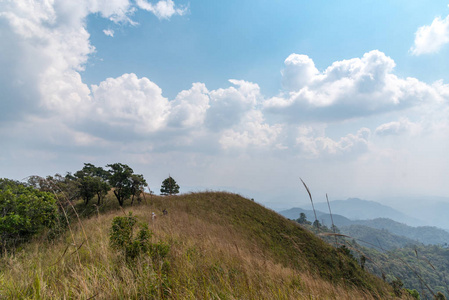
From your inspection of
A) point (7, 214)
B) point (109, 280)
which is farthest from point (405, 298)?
point (7, 214)

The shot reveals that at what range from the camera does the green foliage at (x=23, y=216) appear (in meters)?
7.57

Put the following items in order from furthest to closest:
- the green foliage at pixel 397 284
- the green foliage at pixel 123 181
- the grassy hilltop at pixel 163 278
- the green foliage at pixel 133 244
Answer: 1. the green foliage at pixel 123 181
2. the green foliage at pixel 133 244
3. the grassy hilltop at pixel 163 278
4. the green foliage at pixel 397 284

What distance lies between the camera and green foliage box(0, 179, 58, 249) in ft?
24.8

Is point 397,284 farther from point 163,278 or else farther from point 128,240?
point 128,240

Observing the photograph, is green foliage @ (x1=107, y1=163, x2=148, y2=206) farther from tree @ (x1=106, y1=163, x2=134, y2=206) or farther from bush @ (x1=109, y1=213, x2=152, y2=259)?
bush @ (x1=109, y1=213, x2=152, y2=259)

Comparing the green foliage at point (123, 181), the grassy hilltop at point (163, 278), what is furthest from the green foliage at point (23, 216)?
the green foliage at point (123, 181)

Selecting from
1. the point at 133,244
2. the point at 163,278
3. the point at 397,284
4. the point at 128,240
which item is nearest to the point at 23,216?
the point at 128,240

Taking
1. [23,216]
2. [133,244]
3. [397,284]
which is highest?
[23,216]

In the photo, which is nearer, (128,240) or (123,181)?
(128,240)

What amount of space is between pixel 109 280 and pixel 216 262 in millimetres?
2296

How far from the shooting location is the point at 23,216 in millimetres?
8234

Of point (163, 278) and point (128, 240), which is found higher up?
point (128, 240)

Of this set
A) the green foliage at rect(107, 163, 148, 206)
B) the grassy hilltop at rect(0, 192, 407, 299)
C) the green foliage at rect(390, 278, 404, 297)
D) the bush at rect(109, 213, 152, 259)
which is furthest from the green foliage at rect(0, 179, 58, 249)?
the green foliage at rect(107, 163, 148, 206)

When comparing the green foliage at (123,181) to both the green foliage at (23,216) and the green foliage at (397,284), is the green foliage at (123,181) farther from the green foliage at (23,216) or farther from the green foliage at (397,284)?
the green foliage at (397,284)
